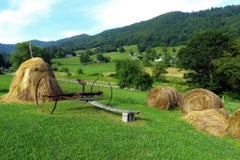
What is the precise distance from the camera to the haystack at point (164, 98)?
72.4 ft

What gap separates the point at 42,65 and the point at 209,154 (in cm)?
1478

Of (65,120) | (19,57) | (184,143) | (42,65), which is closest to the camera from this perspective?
(184,143)

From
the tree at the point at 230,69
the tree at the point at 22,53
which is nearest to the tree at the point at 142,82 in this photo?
the tree at the point at 230,69

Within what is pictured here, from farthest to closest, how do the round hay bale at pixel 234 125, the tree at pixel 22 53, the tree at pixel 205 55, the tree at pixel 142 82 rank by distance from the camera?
the tree at pixel 22 53 < the tree at pixel 205 55 < the tree at pixel 142 82 < the round hay bale at pixel 234 125

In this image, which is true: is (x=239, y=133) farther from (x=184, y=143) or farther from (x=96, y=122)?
(x=96, y=122)

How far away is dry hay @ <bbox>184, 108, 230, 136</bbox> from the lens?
14766 millimetres

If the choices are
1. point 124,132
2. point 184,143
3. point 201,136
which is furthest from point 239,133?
point 124,132

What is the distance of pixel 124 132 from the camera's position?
1268cm

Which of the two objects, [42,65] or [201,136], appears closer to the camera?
[201,136]

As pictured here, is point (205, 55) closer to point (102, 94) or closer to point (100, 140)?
point (102, 94)

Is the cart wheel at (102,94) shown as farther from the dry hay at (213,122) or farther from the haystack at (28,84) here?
the dry hay at (213,122)

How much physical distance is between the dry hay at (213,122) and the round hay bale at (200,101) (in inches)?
116

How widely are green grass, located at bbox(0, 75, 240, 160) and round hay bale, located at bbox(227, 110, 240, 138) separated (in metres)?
0.40

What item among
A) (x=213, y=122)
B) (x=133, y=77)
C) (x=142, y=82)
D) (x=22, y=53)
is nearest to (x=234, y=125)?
(x=213, y=122)
